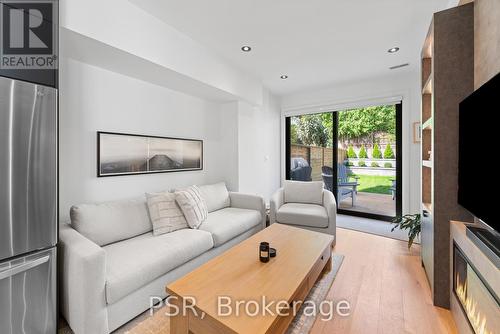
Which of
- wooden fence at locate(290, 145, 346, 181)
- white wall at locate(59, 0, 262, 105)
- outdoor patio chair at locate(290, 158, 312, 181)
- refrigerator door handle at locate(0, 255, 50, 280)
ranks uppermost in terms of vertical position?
white wall at locate(59, 0, 262, 105)

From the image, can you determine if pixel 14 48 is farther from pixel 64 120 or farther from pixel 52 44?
pixel 64 120

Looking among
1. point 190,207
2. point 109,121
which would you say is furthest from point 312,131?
point 109,121

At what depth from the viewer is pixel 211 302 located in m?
1.24

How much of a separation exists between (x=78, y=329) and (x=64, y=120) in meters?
1.69

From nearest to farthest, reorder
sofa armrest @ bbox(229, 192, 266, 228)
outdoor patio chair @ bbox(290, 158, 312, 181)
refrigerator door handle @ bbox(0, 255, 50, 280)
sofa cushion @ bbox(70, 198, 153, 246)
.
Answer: refrigerator door handle @ bbox(0, 255, 50, 280) < sofa cushion @ bbox(70, 198, 153, 246) < sofa armrest @ bbox(229, 192, 266, 228) < outdoor patio chair @ bbox(290, 158, 312, 181)

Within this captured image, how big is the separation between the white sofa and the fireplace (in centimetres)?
193

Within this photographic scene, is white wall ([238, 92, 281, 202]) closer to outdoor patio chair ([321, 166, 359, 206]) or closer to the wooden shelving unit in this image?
outdoor patio chair ([321, 166, 359, 206])

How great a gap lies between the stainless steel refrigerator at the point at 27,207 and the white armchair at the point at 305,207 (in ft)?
8.13

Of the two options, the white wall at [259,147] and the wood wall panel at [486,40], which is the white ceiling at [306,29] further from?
the white wall at [259,147]

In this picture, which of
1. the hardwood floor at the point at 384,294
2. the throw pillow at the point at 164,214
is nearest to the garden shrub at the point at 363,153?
the hardwood floor at the point at 384,294

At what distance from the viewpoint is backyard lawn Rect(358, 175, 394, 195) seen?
13.3 feet

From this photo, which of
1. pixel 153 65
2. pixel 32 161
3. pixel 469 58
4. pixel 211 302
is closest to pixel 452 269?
pixel 469 58

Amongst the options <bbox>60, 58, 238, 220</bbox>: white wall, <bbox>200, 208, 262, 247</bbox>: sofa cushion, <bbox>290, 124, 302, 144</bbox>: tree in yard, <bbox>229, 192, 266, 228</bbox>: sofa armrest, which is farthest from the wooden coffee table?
<bbox>290, 124, 302, 144</bbox>: tree in yard

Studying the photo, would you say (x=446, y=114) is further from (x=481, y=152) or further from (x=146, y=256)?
(x=146, y=256)
